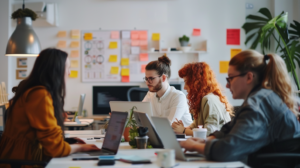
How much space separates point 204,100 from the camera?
7.79ft

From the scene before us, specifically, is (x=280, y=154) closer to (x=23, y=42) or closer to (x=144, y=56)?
(x=23, y=42)

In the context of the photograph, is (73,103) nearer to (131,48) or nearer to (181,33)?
(131,48)

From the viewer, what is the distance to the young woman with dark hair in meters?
1.55

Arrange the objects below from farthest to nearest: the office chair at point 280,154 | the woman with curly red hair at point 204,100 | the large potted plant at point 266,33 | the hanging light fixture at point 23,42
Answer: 1. the large potted plant at point 266,33
2. the hanging light fixture at point 23,42
3. the woman with curly red hair at point 204,100
4. the office chair at point 280,154

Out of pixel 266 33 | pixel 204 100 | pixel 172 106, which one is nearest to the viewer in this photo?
pixel 204 100

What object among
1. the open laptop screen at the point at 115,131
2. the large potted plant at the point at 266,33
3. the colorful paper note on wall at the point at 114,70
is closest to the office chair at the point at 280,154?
the open laptop screen at the point at 115,131

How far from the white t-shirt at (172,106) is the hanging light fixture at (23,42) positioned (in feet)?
4.69

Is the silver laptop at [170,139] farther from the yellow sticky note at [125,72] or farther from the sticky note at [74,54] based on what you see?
the sticky note at [74,54]

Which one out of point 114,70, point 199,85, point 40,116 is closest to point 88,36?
point 114,70

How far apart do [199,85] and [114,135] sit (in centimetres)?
98

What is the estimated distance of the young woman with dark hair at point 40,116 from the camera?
155 cm

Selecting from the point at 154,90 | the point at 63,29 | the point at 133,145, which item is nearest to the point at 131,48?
the point at 63,29

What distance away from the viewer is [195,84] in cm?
250

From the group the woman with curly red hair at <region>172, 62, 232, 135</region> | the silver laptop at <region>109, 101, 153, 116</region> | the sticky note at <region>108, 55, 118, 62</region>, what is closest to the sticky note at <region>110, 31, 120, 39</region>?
the sticky note at <region>108, 55, 118, 62</region>
